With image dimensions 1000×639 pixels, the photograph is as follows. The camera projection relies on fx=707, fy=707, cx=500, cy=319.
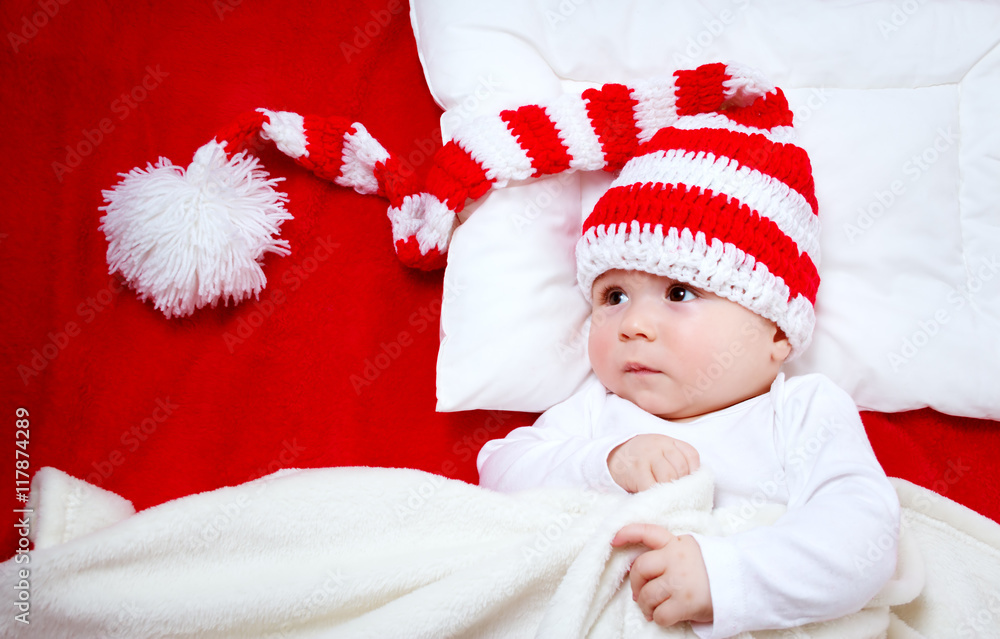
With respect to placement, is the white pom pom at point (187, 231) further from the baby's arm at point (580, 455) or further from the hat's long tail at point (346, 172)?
the baby's arm at point (580, 455)

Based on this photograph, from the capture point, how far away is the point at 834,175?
1210mm

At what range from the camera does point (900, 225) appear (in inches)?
48.2

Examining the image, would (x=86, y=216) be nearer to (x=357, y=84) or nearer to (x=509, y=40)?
(x=357, y=84)

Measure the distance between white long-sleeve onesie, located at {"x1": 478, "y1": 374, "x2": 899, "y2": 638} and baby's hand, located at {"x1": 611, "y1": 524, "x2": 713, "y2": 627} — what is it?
0.02 meters

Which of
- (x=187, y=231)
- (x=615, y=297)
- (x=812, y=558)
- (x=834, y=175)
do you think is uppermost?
(x=187, y=231)

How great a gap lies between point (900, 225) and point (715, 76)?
1.41 ft

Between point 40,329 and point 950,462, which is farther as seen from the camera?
point 950,462

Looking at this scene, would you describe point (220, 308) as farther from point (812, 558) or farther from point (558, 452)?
point (812, 558)

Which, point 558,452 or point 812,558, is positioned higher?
point 558,452

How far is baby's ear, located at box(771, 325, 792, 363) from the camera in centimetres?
107

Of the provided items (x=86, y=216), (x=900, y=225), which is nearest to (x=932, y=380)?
(x=900, y=225)

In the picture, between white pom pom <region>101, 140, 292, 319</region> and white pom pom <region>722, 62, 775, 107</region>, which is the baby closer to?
white pom pom <region>722, 62, 775, 107</region>

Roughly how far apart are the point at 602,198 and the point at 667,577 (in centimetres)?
57

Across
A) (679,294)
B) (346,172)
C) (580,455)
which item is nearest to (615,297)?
(679,294)
